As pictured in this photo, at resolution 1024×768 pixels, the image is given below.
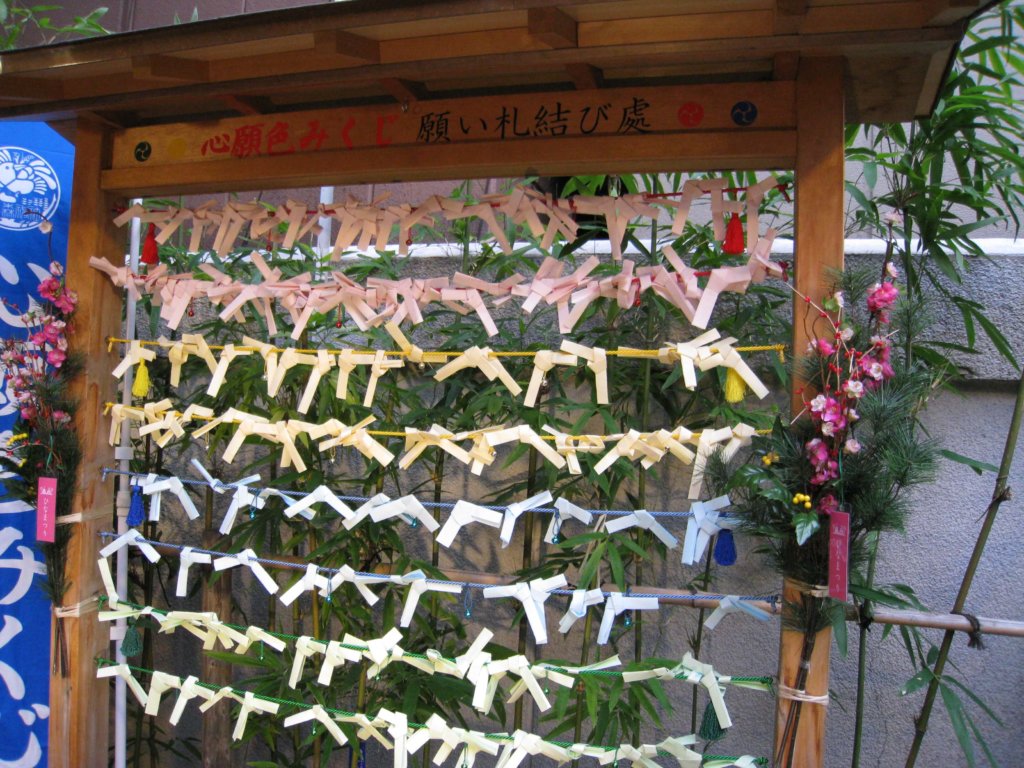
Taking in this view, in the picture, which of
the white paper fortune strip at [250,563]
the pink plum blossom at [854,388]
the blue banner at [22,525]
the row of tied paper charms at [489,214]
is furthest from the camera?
the blue banner at [22,525]

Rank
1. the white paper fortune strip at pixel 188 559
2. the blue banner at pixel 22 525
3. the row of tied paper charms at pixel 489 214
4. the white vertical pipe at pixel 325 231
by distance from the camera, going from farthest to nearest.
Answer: the white vertical pipe at pixel 325 231
the blue banner at pixel 22 525
the white paper fortune strip at pixel 188 559
the row of tied paper charms at pixel 489 214

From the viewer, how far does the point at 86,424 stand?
273 centimetres

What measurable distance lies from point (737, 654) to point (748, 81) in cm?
190

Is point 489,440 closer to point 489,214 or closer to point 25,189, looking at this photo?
point 489,214

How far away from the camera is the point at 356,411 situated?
2.70 meters

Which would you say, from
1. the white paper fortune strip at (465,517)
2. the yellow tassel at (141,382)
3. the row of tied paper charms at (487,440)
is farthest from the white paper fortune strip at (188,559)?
the white paper fortune strip at (465,517)

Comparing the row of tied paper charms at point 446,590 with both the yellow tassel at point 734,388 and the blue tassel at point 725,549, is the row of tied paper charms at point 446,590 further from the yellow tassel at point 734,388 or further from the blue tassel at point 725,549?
the yellow tassel at point 734,388

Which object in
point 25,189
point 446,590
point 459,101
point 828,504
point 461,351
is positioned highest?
point 459,101

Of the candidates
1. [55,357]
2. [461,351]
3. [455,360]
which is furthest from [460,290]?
[55,357]

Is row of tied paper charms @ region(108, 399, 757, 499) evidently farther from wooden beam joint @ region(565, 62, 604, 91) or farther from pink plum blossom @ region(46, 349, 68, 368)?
wooden beam joint @ region(565, 62, 604, 91)

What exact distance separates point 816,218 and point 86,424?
2.26m

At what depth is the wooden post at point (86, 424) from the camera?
8.93 ft

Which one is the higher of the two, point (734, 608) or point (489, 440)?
point (489, 440)

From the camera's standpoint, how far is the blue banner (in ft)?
9.61
